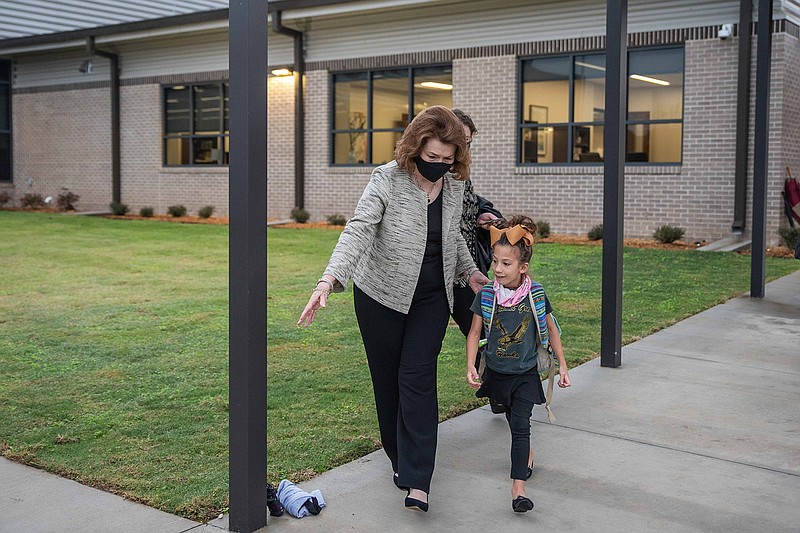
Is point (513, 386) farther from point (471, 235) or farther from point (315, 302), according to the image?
point (315, 302)

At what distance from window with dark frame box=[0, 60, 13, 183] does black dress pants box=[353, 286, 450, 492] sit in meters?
26.6

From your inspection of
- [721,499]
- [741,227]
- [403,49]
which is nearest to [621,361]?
[721,499]

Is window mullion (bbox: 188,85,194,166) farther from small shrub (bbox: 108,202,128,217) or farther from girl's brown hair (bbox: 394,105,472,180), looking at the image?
girl's brown hair (bbox: 394,105,472,180)

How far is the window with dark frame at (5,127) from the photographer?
27.9m

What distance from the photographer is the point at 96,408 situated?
5480 millimetres

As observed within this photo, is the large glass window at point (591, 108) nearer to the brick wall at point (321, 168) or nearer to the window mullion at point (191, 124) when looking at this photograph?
the brick wall at point (321, 168)

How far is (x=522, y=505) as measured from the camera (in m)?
3.87

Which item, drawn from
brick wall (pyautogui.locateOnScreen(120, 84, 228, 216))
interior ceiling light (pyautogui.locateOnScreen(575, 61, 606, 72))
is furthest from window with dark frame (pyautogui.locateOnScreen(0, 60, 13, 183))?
interior ceiling light (pyautogui.locateOnScreen(575, 61, 606, 72))

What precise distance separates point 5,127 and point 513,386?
27362 mm

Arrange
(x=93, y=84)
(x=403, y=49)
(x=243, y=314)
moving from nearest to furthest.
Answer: (x=243, y=314), (x=403, y=49), (x=93, y=84)

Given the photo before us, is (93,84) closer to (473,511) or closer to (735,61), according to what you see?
(735,61)

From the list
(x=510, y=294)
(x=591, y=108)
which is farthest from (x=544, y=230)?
(x=510, y=294)

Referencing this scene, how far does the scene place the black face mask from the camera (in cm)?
403

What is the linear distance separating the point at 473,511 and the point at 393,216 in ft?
4.36
